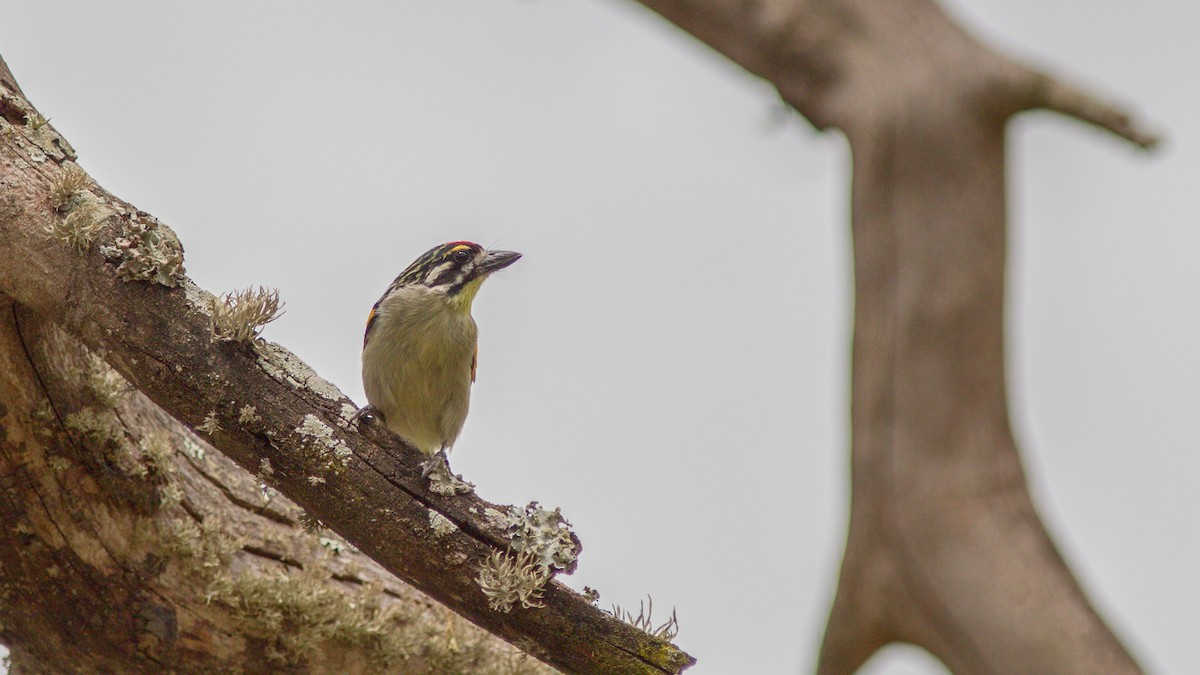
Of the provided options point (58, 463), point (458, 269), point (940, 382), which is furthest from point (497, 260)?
point (940, 382)

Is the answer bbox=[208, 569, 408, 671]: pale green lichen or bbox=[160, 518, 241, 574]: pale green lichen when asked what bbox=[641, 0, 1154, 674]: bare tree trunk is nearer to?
bbox=[208, 569, 408, 671]: pale green lichen

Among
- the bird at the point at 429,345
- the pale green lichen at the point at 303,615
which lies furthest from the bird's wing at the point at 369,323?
the pale green lichen at the point at 303,615

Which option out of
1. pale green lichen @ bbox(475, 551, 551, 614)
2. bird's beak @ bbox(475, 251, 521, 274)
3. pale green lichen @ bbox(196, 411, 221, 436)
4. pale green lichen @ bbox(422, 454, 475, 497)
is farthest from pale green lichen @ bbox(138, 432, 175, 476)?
bird's beak @ bbox(475, 251, 521, 274)

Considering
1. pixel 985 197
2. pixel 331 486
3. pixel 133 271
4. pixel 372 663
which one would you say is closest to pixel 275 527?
pixel 372 663

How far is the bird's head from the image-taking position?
5168 millimetres

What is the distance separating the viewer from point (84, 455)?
3.67m

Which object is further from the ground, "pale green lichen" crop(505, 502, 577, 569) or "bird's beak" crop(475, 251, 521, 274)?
"bird's beak" crop(475, 251, 521, 274)

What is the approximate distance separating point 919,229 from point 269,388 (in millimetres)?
2014

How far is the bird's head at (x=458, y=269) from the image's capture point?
5.17 metres

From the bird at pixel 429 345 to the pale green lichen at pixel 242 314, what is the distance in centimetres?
155

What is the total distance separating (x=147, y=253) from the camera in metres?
3.24

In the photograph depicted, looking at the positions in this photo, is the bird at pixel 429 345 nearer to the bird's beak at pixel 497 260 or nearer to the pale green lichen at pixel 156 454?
the bird's beak at pixel 497 260

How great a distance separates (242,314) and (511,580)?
1103 mm

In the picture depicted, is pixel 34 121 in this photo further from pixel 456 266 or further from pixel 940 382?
pixel 940 382
